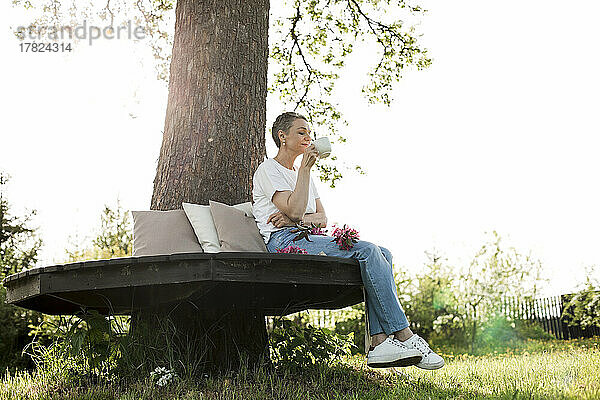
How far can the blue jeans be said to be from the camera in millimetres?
3307

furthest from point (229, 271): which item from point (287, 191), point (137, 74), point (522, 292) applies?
point (522, 292)

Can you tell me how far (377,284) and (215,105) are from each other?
2.33m

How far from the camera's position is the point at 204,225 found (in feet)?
13.7

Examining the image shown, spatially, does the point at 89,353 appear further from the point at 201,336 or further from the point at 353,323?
the point at 353,323

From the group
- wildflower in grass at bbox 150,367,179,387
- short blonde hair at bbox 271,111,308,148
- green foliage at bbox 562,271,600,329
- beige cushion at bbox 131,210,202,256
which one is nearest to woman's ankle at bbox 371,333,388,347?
wildflower in grass at bbox 150,367,179,387

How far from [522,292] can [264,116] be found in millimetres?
8499

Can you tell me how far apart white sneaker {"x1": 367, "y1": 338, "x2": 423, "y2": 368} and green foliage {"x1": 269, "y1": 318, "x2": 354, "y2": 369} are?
993mm

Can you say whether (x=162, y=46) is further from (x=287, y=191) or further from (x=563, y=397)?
(x=563, y=397)

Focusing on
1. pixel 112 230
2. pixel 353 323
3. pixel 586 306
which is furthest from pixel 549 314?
pixel 112 230

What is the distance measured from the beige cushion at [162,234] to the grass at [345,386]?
90 cm

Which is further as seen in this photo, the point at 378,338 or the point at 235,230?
the point at 235,230

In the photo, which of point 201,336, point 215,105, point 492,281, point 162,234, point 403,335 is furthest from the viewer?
point 492,281

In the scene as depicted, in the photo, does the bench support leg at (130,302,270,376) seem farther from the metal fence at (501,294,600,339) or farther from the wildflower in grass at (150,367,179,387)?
the metal fence at (501,294,600,339)

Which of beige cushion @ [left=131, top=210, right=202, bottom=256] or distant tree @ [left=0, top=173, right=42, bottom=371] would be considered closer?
beige cushion @ [left=131, top=210, right=202, bottom=256]
